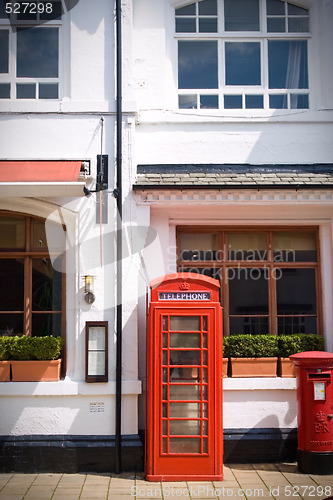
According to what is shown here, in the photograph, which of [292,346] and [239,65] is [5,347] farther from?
[239,65]

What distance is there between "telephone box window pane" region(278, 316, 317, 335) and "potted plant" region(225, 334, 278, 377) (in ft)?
1.51

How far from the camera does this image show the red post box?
7.43m

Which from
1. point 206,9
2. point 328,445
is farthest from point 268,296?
point 206,9

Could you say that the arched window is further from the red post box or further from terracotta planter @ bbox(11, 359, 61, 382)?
the red post box

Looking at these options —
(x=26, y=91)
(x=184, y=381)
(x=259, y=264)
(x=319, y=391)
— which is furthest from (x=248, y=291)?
(x=26, y=91)

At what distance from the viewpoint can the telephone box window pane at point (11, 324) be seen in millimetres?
8422

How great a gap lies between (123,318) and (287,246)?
300 cm

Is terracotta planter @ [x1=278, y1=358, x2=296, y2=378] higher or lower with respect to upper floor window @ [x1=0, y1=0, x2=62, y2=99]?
lower

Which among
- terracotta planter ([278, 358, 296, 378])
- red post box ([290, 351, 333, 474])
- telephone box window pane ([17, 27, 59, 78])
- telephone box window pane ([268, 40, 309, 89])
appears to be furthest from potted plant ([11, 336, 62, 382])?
telephone box window pane ([268, 40, 309, 89])

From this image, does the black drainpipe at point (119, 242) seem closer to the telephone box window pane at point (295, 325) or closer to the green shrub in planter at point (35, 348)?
the green shrub in planter at point (35, 348)

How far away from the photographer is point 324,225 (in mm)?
8891

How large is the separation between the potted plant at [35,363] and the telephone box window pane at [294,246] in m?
3.91

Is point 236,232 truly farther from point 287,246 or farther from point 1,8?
point 1,8

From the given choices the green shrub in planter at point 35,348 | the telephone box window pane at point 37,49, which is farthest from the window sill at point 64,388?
the telephone box window pane at point 37,49
